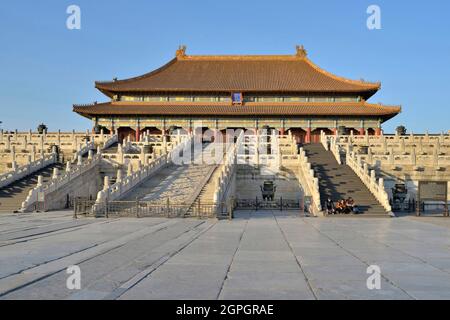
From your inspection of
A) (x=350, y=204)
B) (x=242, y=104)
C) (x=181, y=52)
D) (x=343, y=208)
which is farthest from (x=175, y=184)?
(x=181, y=52)

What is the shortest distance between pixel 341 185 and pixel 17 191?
17015mm

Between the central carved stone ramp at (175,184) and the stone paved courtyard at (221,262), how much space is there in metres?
7.62

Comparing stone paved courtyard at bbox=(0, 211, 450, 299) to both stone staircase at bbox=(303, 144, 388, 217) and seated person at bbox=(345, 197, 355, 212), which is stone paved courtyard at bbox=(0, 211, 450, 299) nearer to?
seated person at bbox=(345, 197, 355, 212)

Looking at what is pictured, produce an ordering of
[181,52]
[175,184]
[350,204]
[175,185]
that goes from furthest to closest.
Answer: [181,52], [175,184], [175,185], [350,204]

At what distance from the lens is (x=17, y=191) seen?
24.9 metres

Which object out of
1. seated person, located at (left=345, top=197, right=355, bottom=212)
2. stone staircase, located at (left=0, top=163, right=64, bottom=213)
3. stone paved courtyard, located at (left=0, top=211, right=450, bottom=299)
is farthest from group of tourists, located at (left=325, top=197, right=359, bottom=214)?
stone staircase, located at (left=0, top=163, right=64, bottom=213)

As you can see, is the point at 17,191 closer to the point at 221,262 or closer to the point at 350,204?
the point at 350,204

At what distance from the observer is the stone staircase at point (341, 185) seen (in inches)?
840

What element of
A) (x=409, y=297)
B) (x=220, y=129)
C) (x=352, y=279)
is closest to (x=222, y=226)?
(x=352, y=279)

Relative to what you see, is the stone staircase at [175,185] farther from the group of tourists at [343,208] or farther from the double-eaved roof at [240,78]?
the double-eaved roof at [240,78]

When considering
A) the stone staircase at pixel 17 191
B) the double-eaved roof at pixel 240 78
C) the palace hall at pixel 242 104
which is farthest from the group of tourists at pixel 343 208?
the double-eaved roof at pixel 240 78

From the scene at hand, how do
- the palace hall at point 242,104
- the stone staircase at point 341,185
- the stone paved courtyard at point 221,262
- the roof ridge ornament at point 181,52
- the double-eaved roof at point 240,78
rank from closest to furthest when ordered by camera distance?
1. the stone paved courtyard at point 221,262
2. the stone staircase at point 341,185
3. the palace hall at point 242,104
4. the double-eaved roof at point 240,78
5. the roof ridge ornament at point 181,52

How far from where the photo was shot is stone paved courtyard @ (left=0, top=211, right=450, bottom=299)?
6227 mm
